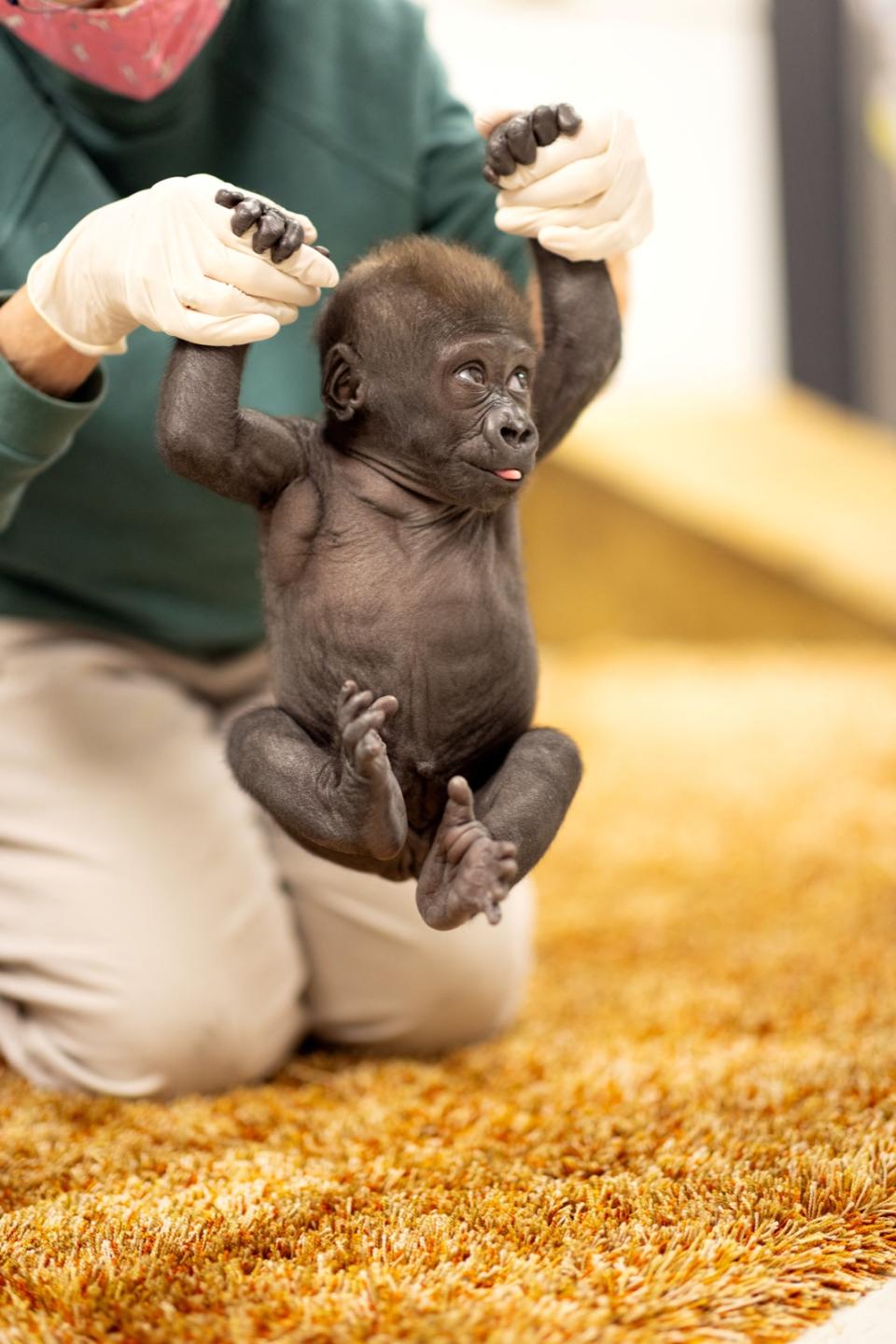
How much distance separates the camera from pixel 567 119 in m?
0.92

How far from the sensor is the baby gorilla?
0.82 metres

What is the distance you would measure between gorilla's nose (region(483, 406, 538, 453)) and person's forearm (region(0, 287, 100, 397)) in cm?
37

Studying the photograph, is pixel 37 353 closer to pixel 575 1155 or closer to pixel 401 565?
pixel 401 565

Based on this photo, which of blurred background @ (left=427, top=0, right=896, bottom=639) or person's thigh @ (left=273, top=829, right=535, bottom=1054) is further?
blurred background @ (left=427, top=0, right=896, bottom=639)

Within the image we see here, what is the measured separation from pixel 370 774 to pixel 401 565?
0.15 metres

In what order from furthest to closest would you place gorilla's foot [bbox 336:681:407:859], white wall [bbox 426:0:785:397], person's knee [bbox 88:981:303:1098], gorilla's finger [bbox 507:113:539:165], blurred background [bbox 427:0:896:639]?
white wall [bbox 426:0:785:397] → blurred background [bbox 427:0:896:639] → person's knee [bbox 88:981:303:1098] → gorilla's finger [bbox 507:113:539:165] → gorilla's foot [bbox 336:681:407:859]

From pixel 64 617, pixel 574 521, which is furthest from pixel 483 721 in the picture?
pixel 574 521

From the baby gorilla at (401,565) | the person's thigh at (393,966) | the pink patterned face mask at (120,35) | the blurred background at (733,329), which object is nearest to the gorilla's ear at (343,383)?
the baby gorilla at (401,565)

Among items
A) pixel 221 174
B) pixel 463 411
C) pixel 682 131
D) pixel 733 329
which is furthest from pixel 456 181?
pixel 733 329

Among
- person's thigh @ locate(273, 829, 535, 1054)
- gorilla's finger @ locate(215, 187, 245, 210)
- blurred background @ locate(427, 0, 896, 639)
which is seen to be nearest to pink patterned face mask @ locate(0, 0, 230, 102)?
gorilla's finger @ locate(215, 187, 245, 210)

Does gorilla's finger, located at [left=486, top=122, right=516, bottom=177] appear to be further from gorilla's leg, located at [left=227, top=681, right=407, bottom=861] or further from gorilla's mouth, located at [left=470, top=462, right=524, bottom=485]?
gorilla's leg, located at [left=227, top=681, right=407, bottom=861]

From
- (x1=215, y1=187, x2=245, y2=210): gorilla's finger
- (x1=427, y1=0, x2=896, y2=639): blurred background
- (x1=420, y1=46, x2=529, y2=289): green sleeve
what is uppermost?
(x1=215, y1=187, x2=245, y2=210): gorilla's finger

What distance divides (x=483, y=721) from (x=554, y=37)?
3.67 meters

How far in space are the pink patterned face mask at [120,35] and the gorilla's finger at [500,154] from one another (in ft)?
0.94
